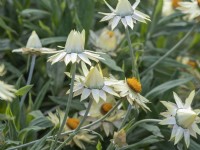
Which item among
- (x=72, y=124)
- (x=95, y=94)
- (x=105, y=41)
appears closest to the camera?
(x=95, y=94)

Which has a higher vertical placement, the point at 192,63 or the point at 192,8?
the point at 192,8

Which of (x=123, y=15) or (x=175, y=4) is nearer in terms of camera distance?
(x=123, y=15)

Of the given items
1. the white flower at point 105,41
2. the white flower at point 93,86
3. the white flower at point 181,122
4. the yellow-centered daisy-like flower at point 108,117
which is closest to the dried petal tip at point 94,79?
the white flower at point 93,86

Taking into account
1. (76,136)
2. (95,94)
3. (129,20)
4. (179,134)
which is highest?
(129,20)

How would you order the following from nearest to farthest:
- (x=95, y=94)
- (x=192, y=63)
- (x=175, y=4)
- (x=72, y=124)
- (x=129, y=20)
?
(x=95, y=94), (x=129, y=20), (x=72, y=124), (x=192, y=63), (x=175, y=4)

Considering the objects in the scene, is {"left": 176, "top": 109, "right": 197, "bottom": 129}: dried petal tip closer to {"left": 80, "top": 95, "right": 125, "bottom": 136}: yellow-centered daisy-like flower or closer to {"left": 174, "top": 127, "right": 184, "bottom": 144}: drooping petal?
{"left": 174, "top": 127, "right": 184, "bottom": 144}: drooping petal

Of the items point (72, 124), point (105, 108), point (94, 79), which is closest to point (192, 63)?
point (105, 108)

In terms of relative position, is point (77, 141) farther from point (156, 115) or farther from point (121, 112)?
point (156, 115)

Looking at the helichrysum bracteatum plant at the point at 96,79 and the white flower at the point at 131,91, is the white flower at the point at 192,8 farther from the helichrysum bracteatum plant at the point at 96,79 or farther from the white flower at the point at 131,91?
the white flower at the point at 131,91

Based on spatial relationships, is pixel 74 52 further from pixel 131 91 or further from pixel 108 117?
pixel 108 117
